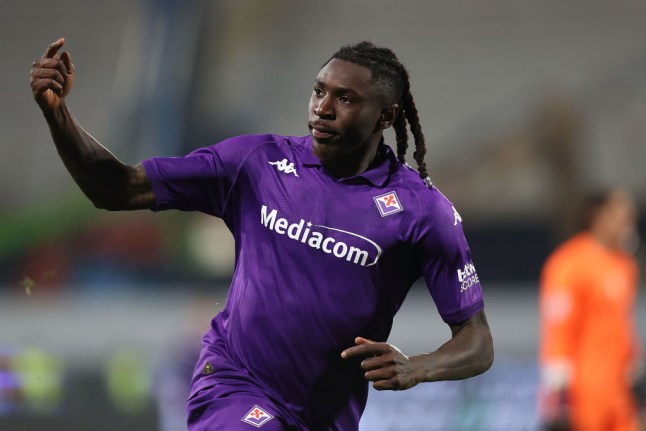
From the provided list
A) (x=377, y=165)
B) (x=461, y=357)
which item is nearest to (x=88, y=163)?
(x=377, y=165)

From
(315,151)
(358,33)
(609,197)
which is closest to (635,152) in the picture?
(358,33)

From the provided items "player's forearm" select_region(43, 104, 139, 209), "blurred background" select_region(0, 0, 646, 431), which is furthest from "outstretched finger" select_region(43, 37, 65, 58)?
"blurred background" select_region(0, 0, 646, 431)

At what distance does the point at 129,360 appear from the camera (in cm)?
939

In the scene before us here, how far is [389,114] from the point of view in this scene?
3.96m

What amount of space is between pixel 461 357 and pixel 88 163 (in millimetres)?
1376

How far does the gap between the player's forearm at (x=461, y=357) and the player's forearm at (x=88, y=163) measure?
43.7 inches

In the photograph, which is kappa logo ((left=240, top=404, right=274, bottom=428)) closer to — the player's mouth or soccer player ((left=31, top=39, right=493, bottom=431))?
soccer player ((left=31, top=39, right=493, bottom=431))

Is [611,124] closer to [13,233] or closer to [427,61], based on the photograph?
[427,61]

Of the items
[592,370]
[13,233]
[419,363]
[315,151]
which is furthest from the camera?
[13,233]

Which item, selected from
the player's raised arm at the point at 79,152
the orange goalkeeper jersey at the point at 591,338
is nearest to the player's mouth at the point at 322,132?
the player's raised arm at the point at 79,152

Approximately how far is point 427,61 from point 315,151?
1389cm

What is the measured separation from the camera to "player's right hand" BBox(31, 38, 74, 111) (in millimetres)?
3486

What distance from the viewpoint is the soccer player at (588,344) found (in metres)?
8.18

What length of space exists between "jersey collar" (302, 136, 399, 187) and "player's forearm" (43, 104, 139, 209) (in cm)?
63
